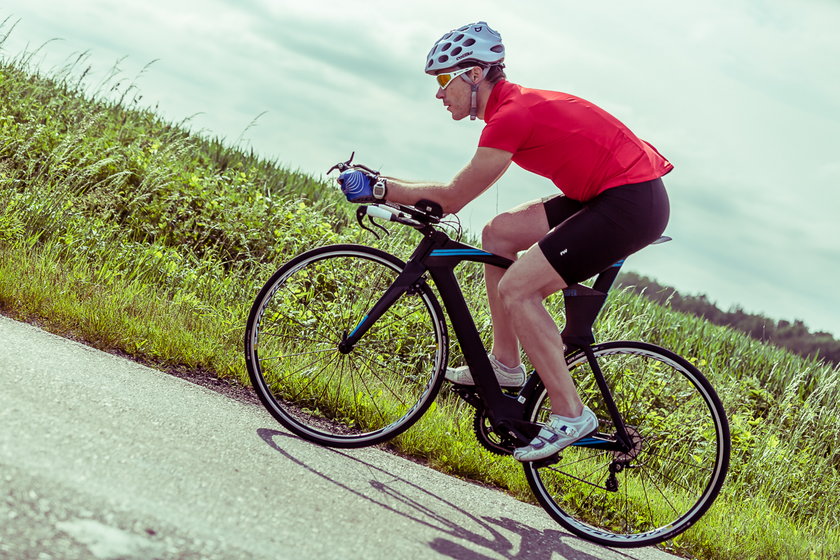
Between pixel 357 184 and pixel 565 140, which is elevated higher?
pixel 565 140

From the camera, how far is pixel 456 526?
165 inches

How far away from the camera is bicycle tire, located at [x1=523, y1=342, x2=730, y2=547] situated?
4.76 meters

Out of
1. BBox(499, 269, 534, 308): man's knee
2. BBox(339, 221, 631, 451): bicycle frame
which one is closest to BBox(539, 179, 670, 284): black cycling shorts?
BBox(499, 269, 534, 308): man's knee

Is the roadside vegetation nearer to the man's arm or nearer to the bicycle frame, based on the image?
the bicycle frame

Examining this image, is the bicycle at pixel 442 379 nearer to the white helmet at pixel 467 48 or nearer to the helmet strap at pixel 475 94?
the helmet strap at pixel 475 94

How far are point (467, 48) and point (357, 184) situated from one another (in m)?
0.90

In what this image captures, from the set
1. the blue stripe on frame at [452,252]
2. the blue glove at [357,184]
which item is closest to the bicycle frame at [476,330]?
the blue stripe on frame at [452,252]

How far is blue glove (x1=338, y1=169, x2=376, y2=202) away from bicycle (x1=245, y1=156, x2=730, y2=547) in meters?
0.08

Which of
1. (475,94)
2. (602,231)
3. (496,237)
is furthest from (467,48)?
(602,231)

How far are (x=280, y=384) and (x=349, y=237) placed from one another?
504 centimetres

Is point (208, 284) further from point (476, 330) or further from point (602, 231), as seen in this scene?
point (602, 231)

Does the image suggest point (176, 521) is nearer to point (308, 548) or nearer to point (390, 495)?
point (308, 548)

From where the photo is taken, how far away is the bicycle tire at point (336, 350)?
4.82m

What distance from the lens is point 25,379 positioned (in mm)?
4414
